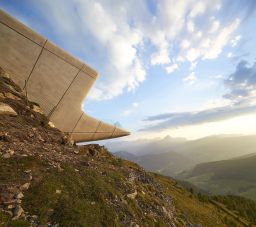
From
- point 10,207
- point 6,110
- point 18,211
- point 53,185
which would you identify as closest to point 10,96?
point 6,110

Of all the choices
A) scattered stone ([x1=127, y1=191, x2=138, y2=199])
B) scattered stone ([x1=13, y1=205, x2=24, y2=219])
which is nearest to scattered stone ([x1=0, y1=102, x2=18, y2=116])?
scattered stone ([x1=13, y1=205, x2=24, y2=219])

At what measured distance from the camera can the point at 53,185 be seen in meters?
12.9

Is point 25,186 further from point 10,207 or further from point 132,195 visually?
point 132,195

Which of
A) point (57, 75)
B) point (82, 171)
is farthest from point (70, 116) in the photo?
point (82, 171)

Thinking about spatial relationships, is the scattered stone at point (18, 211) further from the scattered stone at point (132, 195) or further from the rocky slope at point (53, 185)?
the scattered stone at point (132, 195)

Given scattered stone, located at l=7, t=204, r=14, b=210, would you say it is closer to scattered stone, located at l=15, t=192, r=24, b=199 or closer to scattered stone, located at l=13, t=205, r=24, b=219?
scattered stone, located at l=13, t=205, r=24, b=219

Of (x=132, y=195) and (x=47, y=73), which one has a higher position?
(x=47, y=73)

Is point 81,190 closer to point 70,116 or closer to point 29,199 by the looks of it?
point 29,199

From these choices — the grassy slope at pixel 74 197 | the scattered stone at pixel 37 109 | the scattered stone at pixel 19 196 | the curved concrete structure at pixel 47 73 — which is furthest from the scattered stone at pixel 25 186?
the curved concrete structure at pixel 47 73

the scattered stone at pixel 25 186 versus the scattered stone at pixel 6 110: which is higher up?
the scattered stone at pixel 6 110

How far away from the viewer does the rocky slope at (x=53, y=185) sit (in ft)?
36.4

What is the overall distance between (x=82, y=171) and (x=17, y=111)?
8962mm

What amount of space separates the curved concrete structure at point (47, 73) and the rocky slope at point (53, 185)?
311 cm

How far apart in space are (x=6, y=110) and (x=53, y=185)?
9.45 m
